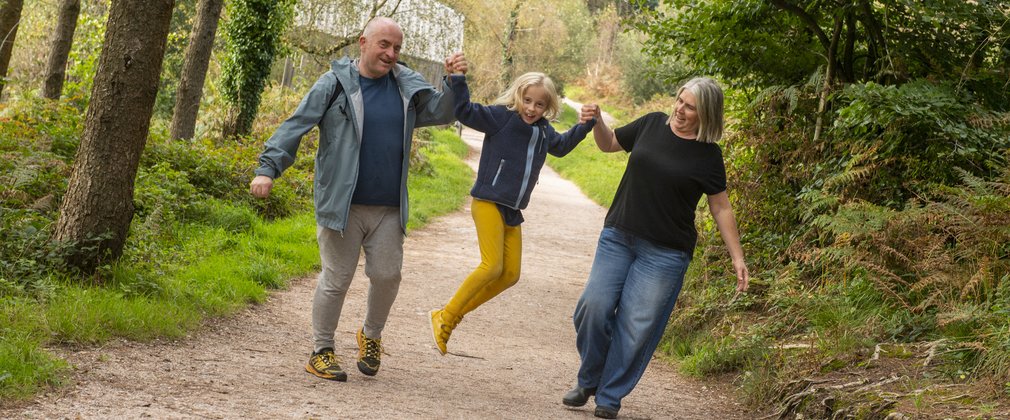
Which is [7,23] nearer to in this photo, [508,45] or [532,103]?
[532,103]

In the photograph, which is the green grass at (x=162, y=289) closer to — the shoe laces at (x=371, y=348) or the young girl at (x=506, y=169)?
the shoe laces at (x=371, y=348)

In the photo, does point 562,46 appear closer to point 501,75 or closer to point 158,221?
point 501,75

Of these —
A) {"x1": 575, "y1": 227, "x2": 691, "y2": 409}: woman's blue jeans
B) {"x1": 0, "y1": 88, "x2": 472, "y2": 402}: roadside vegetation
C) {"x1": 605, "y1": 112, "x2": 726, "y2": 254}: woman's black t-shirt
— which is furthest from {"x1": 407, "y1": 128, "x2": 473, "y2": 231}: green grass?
{"x1": 605, "y1": 112, "x2": 726, "y2": 254}: woman's black t-shirt

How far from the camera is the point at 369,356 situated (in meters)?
5.89

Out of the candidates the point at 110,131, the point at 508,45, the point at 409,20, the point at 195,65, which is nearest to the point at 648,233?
the point at 110,131

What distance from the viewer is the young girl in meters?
5.84

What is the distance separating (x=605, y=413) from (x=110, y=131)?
3.69 metres

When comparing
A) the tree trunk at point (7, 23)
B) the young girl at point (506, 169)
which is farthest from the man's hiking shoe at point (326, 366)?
the tree trunk at point (7, 23)

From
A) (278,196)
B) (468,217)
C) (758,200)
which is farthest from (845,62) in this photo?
(468,217)

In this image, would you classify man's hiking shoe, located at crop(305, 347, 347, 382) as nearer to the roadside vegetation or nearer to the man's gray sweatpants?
the man's gray sweatpants

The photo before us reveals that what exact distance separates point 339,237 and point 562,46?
5021cm

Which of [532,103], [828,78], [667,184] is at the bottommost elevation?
[667,184]

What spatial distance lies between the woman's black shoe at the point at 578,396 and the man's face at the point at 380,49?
2.17 metres

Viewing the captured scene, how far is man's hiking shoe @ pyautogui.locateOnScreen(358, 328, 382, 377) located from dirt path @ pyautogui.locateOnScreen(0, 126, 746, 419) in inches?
2.5
